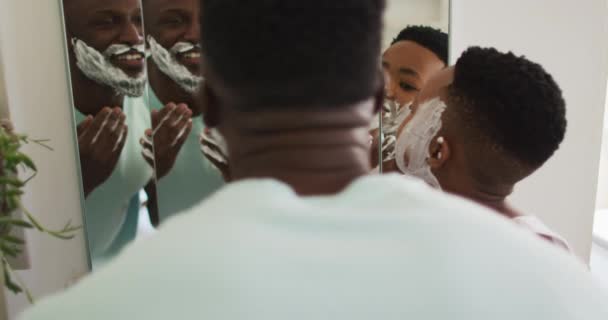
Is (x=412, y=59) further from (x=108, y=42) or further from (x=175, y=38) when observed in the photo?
(x=108, y=42)

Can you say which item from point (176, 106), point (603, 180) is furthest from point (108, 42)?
point (603, 180)

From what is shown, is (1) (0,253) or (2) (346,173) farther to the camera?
(1) (0,253)

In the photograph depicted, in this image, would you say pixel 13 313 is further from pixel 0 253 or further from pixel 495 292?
pixel 495 292

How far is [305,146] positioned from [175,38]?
1.30 metres

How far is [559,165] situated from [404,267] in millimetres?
1892

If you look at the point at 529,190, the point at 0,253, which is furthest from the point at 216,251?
the point at 529,190

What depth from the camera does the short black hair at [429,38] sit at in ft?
5.94

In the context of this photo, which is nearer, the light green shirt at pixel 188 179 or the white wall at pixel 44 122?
the white wall at pixel 44 122

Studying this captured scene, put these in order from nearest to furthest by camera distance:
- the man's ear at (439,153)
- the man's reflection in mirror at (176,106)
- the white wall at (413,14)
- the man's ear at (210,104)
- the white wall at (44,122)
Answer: the man's ear at (210,104) < the man's ear at (439,153) < the white wall at (44,122) < the man's reflection in mirror at (176,106) < the white wall at (413,14)

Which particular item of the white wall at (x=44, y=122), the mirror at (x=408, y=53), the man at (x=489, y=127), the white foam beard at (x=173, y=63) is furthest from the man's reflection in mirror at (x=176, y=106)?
the man at (x=489, y=127)

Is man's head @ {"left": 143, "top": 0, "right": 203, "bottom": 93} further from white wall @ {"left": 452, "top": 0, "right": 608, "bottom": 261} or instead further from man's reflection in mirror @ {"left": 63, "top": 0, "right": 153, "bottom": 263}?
white wall @ {"left": 452, "top": 0, "right": 608, "bottom": 261}

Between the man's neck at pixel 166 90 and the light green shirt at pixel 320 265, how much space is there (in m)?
1.27

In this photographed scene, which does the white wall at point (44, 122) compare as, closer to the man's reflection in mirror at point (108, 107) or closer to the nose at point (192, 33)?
A: the man's reflection in mirror at point (108, 107)

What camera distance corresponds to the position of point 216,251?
16.4 inches
